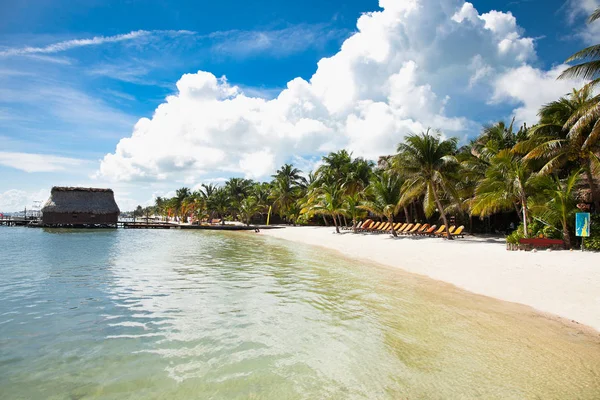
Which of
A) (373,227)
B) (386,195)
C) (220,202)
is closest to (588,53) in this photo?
(386,195)

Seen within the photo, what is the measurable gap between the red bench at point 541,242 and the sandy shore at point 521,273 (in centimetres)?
69

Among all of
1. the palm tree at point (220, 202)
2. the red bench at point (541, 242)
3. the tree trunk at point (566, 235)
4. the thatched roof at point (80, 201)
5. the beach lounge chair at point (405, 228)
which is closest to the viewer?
the red bench at point (541, 242)

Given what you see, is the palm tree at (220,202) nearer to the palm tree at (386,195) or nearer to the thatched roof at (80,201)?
the thatched roof at (80,201)

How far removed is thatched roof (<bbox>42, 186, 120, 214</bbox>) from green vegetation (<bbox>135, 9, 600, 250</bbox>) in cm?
3033

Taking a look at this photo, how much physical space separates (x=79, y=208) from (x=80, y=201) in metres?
1.04

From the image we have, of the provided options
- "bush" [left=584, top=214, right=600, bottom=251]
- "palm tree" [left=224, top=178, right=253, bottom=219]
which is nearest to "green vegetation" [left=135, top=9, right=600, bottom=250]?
"bush" [left=584, top=214, right=600, bottom=251]

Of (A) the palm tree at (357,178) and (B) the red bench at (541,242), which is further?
(A) the palm tree at (357,178)

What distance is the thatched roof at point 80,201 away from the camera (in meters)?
44.8

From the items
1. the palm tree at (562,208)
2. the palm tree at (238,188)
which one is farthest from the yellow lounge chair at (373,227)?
the palm tree at (238,188)

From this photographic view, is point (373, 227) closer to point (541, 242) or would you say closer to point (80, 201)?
point (541, 242)

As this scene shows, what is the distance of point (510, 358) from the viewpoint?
469cm

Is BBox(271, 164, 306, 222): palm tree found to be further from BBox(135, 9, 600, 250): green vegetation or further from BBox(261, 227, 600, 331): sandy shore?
BBox(261, 227, 600, 331): sandy shore

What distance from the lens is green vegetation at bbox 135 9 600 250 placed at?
43.4 ft

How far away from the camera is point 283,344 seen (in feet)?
17.3
